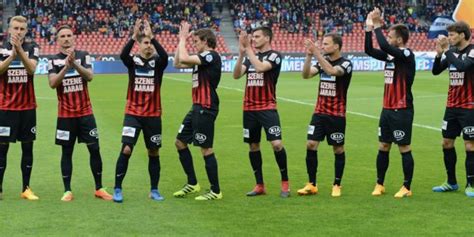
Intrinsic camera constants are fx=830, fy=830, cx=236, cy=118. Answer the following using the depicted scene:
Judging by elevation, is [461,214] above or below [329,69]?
below

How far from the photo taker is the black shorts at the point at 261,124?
11.5 m

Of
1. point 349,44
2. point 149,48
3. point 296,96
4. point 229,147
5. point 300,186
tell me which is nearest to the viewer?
point 149,48

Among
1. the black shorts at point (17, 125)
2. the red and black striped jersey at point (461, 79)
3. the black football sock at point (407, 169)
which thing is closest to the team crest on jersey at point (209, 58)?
the black shorts at point (17, 125)

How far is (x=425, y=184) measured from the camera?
41.1 ft

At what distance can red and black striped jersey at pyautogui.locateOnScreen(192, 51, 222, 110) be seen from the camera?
11.2m

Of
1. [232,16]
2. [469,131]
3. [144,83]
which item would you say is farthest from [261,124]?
[232,16]

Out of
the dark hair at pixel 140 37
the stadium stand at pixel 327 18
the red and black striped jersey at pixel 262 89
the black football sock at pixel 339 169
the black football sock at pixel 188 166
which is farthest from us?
the stadium stand at pixel 327 18

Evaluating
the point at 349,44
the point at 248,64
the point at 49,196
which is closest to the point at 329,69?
the point at 248,64

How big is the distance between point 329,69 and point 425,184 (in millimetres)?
2654

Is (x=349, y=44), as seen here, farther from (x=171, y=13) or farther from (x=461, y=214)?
(x=461, y=214)

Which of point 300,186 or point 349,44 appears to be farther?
point 349,44

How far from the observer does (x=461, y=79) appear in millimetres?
11664

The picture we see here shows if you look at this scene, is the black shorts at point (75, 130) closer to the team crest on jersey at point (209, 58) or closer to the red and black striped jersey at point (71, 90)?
the red and black striped jersey at point (71, 90)

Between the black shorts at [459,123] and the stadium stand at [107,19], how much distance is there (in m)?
39.6
